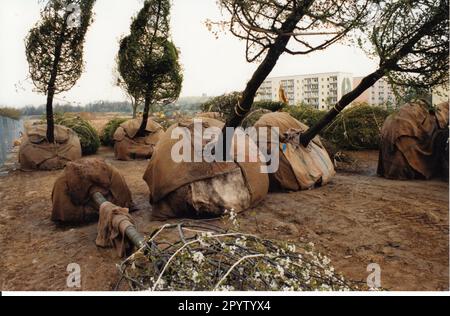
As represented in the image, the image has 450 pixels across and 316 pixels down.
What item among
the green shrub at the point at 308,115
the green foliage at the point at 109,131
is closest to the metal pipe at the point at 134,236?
the green shrub at the point at 308,115

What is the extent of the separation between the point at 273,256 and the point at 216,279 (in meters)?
0.46

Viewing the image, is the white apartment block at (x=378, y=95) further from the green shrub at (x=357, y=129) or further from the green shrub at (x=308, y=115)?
the green shrub at (x=308, y=115)

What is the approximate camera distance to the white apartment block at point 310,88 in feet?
36.8

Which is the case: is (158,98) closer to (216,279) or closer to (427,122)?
(427,122)

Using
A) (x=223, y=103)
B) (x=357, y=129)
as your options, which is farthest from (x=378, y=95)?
(x=223, y=103)

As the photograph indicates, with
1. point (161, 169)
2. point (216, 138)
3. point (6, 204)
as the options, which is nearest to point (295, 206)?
point (216, 138)

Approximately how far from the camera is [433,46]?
5.88 meters

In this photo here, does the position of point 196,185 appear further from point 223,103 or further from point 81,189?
point 223,103

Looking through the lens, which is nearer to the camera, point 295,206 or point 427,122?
point 295,206

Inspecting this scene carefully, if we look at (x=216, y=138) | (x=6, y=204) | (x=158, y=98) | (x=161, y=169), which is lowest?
(x=6, y=204)

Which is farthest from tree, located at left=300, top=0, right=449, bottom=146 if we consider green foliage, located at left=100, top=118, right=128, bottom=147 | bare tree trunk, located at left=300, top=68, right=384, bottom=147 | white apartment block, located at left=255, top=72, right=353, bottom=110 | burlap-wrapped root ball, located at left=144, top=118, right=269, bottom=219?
green foliage, located at left=100, top=118, right=128, bottom=147

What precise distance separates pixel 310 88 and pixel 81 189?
40.3 feet

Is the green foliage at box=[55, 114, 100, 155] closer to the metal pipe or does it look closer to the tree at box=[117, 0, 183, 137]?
the tree at box=[117, 0, 183, 137]

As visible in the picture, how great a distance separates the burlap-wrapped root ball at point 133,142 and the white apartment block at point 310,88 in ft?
12.4
